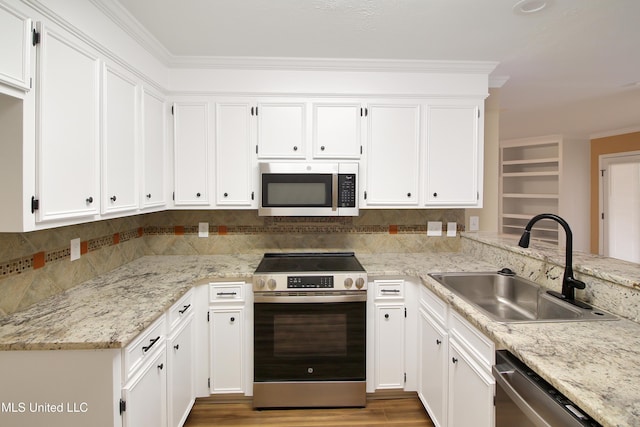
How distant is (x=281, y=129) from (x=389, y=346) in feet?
5.85

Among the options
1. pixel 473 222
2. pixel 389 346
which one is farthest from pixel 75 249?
pixel 473 222

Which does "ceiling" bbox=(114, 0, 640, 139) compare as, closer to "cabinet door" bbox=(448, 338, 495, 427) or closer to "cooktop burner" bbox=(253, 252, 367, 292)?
"cooktop burner" bbox=(253, 252, 367, 292)

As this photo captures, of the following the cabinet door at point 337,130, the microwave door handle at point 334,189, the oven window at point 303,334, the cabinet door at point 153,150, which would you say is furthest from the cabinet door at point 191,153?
the oven window at point 303,334

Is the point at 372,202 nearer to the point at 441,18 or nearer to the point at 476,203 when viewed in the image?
the point at 476,203

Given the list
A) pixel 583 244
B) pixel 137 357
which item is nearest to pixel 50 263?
pixel 137 357

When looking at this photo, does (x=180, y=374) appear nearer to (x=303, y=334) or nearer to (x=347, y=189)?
(x=303, y=334)

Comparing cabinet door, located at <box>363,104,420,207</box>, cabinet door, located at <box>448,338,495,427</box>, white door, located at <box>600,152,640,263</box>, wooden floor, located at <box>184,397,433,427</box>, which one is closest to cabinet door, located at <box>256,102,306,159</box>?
cabinet door, located at <box>363,104,420,207</box>

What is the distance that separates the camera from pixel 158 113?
2268 millimetres

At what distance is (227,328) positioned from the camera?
2.14m

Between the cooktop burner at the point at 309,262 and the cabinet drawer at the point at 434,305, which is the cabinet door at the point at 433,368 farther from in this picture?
the cooktop burner at the point at 309,262

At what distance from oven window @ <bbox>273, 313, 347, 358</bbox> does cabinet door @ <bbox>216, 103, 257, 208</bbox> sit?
3.13ft

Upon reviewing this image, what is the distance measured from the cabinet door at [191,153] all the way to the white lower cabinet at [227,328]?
74 centimetres

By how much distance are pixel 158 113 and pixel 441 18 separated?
1.97m

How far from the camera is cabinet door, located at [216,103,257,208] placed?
2.41 meters
